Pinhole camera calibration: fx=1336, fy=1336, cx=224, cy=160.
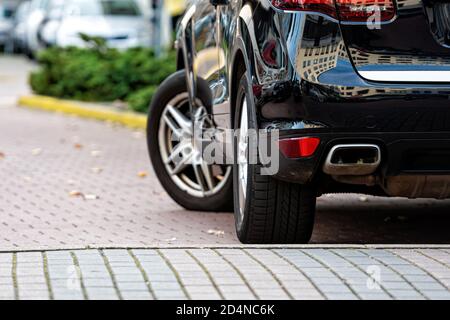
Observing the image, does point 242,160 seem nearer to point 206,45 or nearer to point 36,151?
point 206,45

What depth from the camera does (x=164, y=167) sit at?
846 cm

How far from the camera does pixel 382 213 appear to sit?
27.7ft

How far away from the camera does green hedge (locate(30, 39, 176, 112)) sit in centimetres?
1628

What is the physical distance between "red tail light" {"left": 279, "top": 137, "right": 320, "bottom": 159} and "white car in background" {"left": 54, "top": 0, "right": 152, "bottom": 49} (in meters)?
19.8

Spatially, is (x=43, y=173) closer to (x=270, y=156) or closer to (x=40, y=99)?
(x=270, y=156)

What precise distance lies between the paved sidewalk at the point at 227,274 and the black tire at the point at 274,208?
1.11 feet

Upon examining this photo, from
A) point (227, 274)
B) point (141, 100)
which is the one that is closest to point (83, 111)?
point (141, 100)

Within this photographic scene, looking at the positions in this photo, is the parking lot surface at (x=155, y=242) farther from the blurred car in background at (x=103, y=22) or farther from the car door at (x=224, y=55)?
the blurred car in background at (x=103, y=22)

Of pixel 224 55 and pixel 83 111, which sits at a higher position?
pixel 224 55

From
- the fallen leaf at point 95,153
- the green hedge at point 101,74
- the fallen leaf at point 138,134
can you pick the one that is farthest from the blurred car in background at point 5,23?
the fallen leaf at point 95,153

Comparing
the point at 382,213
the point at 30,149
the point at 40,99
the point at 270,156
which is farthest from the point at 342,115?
A: the point at 40,99

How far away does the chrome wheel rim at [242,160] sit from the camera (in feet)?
Result: 21.3

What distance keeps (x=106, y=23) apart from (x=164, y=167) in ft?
60.8
